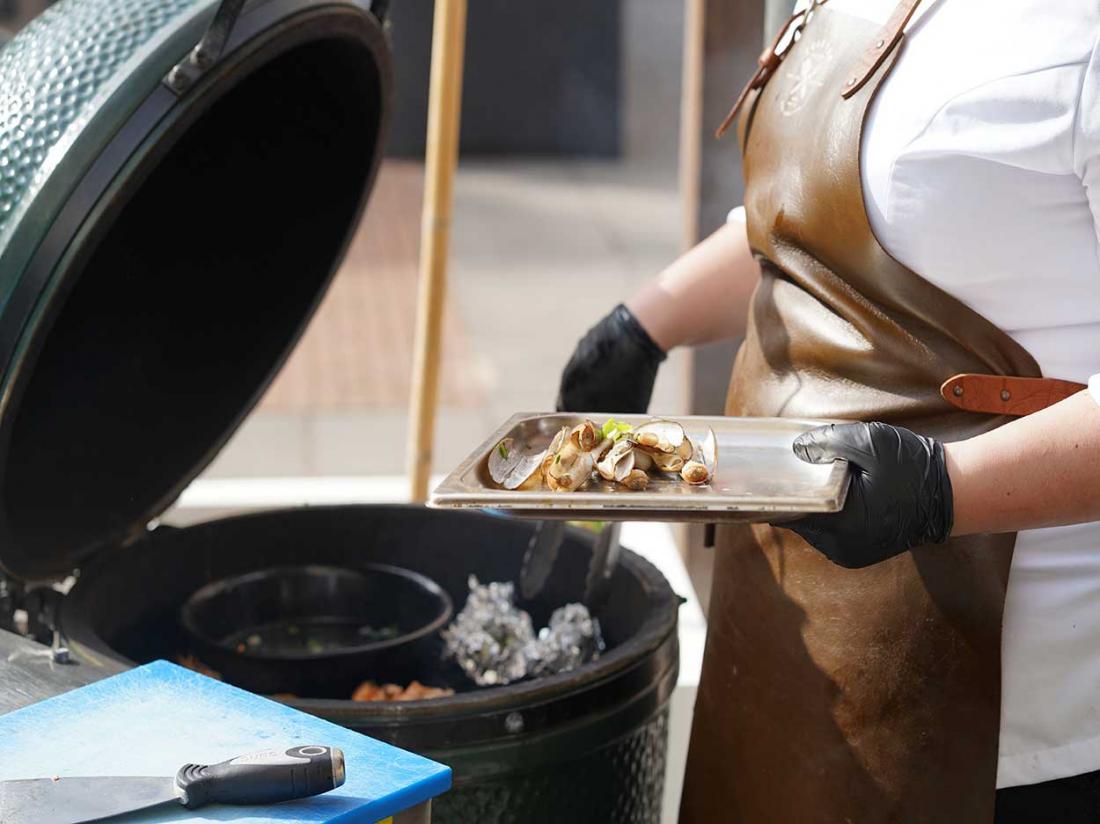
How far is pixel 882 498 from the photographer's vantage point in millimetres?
1347

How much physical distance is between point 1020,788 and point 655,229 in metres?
6.17

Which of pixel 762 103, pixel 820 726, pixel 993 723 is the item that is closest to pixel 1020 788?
pixel 993 723

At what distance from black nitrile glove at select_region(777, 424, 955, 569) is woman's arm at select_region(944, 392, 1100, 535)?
0.9 inches

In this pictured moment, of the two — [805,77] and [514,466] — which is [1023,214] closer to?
[805,77]

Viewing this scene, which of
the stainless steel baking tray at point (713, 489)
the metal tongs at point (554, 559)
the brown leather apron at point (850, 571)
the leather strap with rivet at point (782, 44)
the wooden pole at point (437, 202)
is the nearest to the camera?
the stainless steel baking tray at point (713, 489)

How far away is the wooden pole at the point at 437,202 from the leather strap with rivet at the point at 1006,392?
55.9 inches

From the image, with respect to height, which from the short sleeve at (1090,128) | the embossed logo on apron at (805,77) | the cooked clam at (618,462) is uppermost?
the embossed logo on apron at (805,77)

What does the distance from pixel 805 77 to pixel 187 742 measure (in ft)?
3.24

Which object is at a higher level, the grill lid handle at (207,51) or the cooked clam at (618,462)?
the grill lid handle at (207,51)

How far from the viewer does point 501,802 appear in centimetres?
170

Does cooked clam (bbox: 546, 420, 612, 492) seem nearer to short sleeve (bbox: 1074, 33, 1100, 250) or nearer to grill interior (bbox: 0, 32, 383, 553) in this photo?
short sleeve (bbox: 1074, 33, 1100, 250)

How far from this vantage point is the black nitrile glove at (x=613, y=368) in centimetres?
201

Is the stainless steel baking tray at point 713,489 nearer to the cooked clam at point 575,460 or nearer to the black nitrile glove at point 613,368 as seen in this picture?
the cooked clam at point 575,460

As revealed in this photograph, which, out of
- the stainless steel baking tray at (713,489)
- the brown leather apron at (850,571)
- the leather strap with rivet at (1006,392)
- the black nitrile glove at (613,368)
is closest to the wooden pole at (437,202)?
the black nitrile glove at (613,368)
